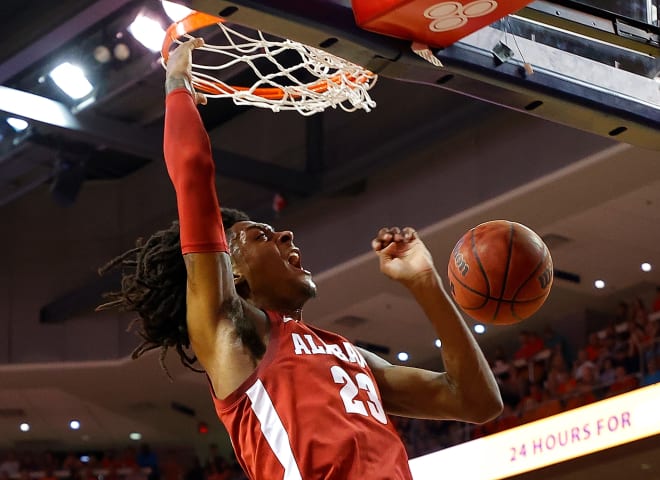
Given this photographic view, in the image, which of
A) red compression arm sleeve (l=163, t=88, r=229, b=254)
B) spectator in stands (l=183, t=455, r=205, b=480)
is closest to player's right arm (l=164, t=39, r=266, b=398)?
red compression arm sleeve (l=163, t=88, r=229, b=254)

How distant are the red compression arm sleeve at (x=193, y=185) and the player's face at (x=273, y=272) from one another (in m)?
0.24

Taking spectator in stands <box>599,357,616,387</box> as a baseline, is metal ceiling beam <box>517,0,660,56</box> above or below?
above

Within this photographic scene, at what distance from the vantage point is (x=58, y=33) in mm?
8094

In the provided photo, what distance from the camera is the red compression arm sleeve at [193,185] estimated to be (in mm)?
2656

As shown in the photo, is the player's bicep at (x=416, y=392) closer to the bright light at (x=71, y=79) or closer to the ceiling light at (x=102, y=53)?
the ceiling light at (x=102, y=53)

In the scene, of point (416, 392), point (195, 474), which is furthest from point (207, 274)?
point (195, 474)

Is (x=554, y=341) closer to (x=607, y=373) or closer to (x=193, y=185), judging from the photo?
(x=607, y=373)

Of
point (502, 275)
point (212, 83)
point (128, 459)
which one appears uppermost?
point (212, 83)

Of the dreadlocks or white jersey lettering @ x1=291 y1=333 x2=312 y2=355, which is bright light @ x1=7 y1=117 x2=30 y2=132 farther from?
white jersey lettering @ x1=291 y1=333 x2=312 y2=355

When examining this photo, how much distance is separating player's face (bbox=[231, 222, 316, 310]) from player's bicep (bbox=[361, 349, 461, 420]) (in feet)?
0.86

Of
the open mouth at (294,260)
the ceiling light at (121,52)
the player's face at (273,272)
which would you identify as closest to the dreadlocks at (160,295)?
the player's face at (273,272)

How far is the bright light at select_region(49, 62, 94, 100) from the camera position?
30.1ft

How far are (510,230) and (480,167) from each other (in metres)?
7.11

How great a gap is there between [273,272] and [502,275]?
0.60 meters
